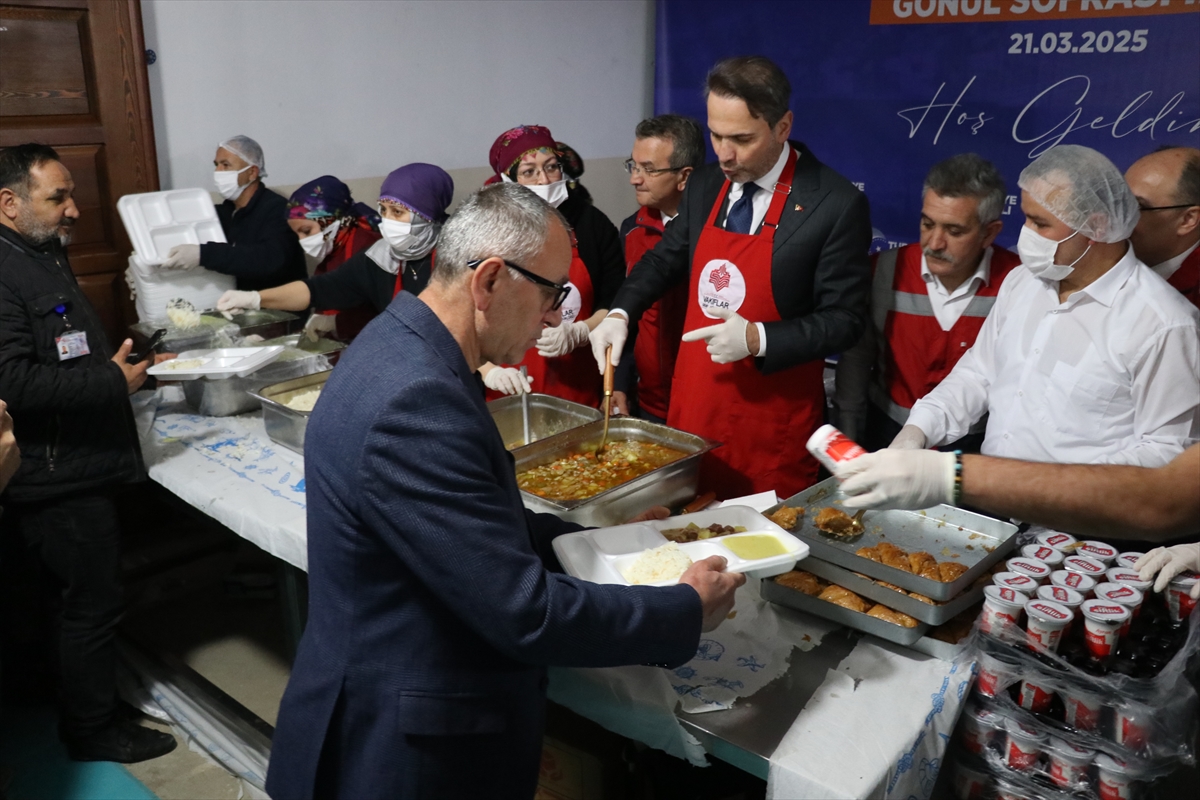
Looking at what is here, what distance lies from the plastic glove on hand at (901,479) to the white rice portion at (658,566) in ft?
1.18

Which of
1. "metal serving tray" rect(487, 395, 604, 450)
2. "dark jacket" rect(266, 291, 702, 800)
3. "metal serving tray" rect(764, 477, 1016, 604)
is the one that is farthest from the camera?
"metal serving tray" rect(487, 395, 604, 450)

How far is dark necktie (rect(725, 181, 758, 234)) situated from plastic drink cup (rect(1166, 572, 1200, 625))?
58.8 inches

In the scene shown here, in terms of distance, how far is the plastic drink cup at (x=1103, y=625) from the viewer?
5.24 feet

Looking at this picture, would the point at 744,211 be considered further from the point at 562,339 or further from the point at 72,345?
the point at 72,345

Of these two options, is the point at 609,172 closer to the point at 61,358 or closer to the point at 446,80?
the point at 446,80

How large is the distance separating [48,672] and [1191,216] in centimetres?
413

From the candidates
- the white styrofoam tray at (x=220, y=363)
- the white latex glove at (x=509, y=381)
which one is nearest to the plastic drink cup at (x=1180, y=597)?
the white latex glove at (x=509, y=381)

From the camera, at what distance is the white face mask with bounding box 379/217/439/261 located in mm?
3328

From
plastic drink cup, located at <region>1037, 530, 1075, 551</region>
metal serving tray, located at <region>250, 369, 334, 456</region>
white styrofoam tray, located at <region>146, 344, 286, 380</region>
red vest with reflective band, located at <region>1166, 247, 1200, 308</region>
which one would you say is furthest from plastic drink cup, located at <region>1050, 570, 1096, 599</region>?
white styrofoam tray, located at <region>146, 344, 286, 380</region>

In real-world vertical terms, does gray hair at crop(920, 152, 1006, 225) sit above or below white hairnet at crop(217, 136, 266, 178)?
below

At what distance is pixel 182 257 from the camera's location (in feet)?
12.3

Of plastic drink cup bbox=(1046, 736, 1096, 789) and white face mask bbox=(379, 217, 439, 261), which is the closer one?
plastic drink cup bbox=(1046, 736, 1096, 789)

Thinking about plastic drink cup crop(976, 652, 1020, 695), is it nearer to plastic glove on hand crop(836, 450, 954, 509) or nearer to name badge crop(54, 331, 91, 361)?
plastic glove on hand crop(836, 450, 954, 509)

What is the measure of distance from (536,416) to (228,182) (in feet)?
7.24
